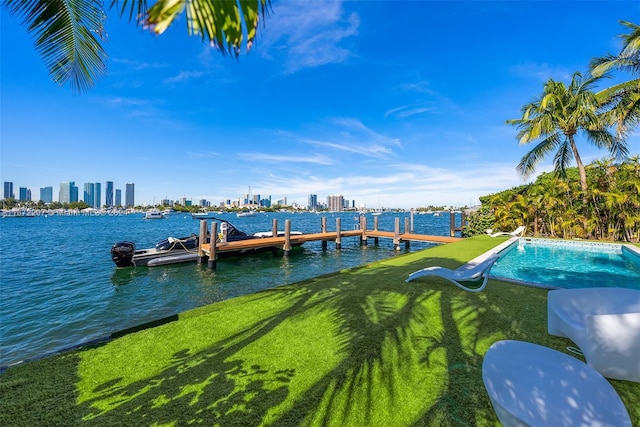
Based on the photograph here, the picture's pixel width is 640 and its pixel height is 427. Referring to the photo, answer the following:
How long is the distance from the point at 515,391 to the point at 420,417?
85 centimetres

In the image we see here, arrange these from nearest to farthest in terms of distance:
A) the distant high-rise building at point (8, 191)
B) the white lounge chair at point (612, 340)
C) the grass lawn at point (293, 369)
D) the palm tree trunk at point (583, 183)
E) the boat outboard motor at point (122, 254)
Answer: the grass lawn at point (293, 369), the white lounge chair at point (612, 340), the boat outboard motor at point (122, 254), the palm tree trunk at point (583, 183), the distant high-rise building at point (8, 191)

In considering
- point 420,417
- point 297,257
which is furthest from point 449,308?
point 297,257

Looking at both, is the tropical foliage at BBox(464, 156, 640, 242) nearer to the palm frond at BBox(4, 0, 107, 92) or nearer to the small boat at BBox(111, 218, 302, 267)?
the small boat at BBox(111, 218, 302, 267)

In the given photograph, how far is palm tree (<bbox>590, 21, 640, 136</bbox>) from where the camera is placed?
10812 millimetres

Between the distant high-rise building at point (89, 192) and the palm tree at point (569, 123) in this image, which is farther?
the distant high-rise building at point (89, 192)

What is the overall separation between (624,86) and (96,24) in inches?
775

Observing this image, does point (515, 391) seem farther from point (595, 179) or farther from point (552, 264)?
point (595, 179)

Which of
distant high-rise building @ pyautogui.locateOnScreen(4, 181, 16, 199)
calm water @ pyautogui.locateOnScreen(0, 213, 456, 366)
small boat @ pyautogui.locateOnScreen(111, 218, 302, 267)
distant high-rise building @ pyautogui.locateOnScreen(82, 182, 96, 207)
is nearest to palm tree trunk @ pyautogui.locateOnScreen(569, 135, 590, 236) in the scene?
calm water @ pyautogui.locateOnScreen(0, 213, 456, 366)

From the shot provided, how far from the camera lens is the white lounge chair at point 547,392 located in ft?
5.04

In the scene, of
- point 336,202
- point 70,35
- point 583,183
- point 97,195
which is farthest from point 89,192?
point 583,183

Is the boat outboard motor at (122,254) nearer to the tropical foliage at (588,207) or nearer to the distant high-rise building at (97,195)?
the tropical foliage at (588,207)

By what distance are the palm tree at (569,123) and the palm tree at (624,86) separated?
0.64m

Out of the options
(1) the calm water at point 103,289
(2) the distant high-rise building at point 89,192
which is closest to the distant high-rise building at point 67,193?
(2) the distant high-rise building at point 89,192

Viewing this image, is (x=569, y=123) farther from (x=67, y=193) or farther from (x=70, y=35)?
(x=67, y=193)
